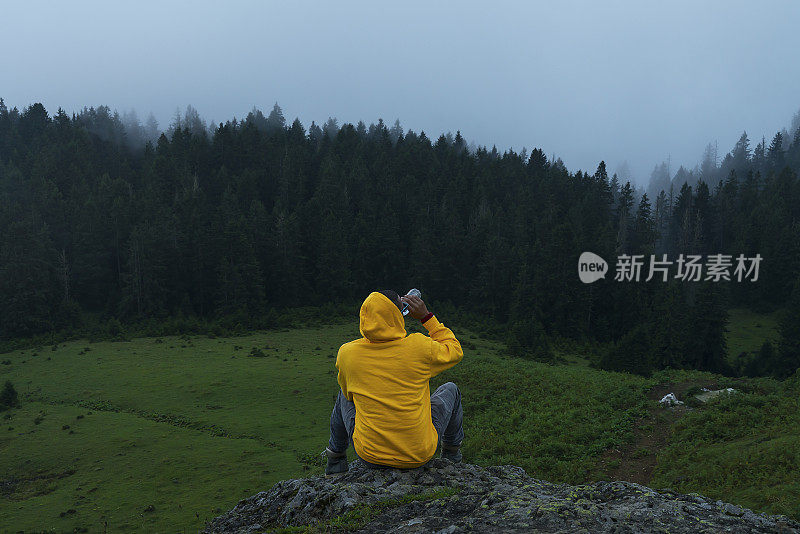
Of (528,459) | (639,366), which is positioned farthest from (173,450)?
(639,366)

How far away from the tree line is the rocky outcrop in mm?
31814

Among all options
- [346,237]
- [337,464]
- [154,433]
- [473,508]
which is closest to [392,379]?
[473,508]

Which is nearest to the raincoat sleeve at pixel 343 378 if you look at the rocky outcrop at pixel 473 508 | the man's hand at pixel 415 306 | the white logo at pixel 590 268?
the man's hand at pixel 415 306

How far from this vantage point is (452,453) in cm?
707

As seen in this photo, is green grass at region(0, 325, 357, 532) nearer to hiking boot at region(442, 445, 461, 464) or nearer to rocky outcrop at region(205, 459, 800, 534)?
rocky outcrop at region(205, 459, 800, 534)

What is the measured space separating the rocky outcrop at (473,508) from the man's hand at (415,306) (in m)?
2.22

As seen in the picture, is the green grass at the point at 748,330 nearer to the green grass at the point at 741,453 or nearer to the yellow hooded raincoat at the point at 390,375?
the green grass at the point at 741,453

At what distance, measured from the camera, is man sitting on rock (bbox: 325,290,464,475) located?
5.48 meters

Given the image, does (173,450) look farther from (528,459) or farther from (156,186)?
(156,186)

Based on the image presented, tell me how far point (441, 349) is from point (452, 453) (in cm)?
228

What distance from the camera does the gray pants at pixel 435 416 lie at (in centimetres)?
615

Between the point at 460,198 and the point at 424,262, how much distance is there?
60.5 feet

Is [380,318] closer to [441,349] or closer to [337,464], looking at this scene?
[441,349]

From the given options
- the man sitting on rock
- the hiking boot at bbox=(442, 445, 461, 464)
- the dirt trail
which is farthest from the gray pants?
the dirt trail
